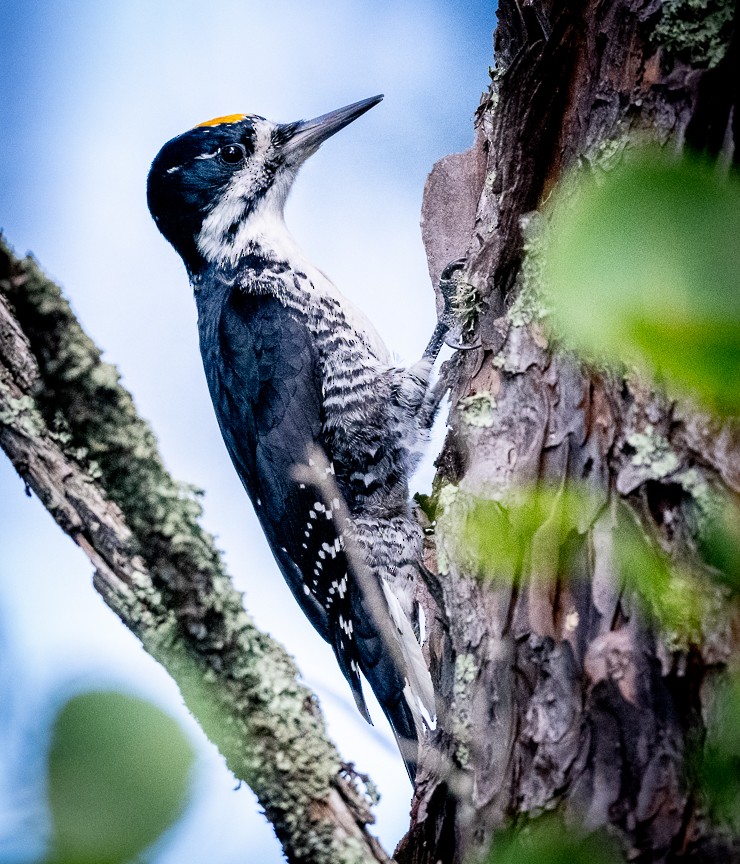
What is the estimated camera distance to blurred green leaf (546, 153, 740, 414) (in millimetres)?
338

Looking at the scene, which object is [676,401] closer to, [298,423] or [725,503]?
[725,503]

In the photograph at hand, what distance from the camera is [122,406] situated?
0.73 meters

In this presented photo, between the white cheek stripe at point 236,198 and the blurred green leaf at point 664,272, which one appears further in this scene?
the white cheek stripe at point 236,198

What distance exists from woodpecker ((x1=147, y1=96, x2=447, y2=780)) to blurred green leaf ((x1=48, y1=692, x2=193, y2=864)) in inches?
55.2

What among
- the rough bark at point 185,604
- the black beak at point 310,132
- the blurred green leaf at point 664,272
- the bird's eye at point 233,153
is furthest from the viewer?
the bird's eye at point 233,153

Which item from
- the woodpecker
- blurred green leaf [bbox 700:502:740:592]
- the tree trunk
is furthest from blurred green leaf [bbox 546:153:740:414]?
the woodpecker

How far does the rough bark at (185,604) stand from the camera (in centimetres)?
69

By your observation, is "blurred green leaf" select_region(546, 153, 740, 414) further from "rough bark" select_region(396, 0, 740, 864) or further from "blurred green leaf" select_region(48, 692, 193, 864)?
"rough bark" select_region(396, 0, 740, 864)

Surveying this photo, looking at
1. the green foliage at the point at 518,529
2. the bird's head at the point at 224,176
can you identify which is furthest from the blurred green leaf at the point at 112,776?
the bird's head at the point at 224,176

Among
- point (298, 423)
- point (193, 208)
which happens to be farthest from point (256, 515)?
point (193, 208)

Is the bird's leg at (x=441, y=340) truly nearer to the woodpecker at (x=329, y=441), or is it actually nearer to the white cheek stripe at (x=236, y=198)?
the woodpecker at (x=329, y=441)

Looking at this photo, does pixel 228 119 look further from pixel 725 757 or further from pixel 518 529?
pixel 725 757

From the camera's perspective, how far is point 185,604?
757mm

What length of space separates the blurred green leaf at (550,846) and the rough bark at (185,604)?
16cm
